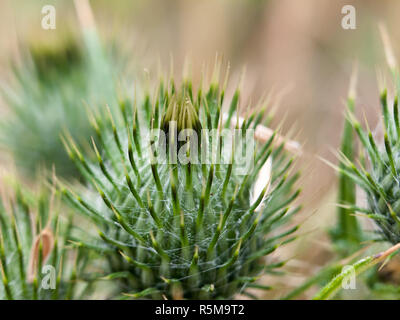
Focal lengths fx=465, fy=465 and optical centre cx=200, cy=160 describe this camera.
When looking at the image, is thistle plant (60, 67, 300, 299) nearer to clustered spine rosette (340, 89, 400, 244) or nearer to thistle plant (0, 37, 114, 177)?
clustered spine rosette (340, 89, 400, 244)

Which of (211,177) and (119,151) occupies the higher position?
(119,151)

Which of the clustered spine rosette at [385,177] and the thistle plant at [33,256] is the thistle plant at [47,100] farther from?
the clustered spine rosette at [385,177]

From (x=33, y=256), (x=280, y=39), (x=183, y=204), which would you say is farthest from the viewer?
(x=280, y=39)

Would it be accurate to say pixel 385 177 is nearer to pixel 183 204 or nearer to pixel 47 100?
pixel 183 204

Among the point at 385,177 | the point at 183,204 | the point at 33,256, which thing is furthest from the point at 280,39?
the point at 33,256
